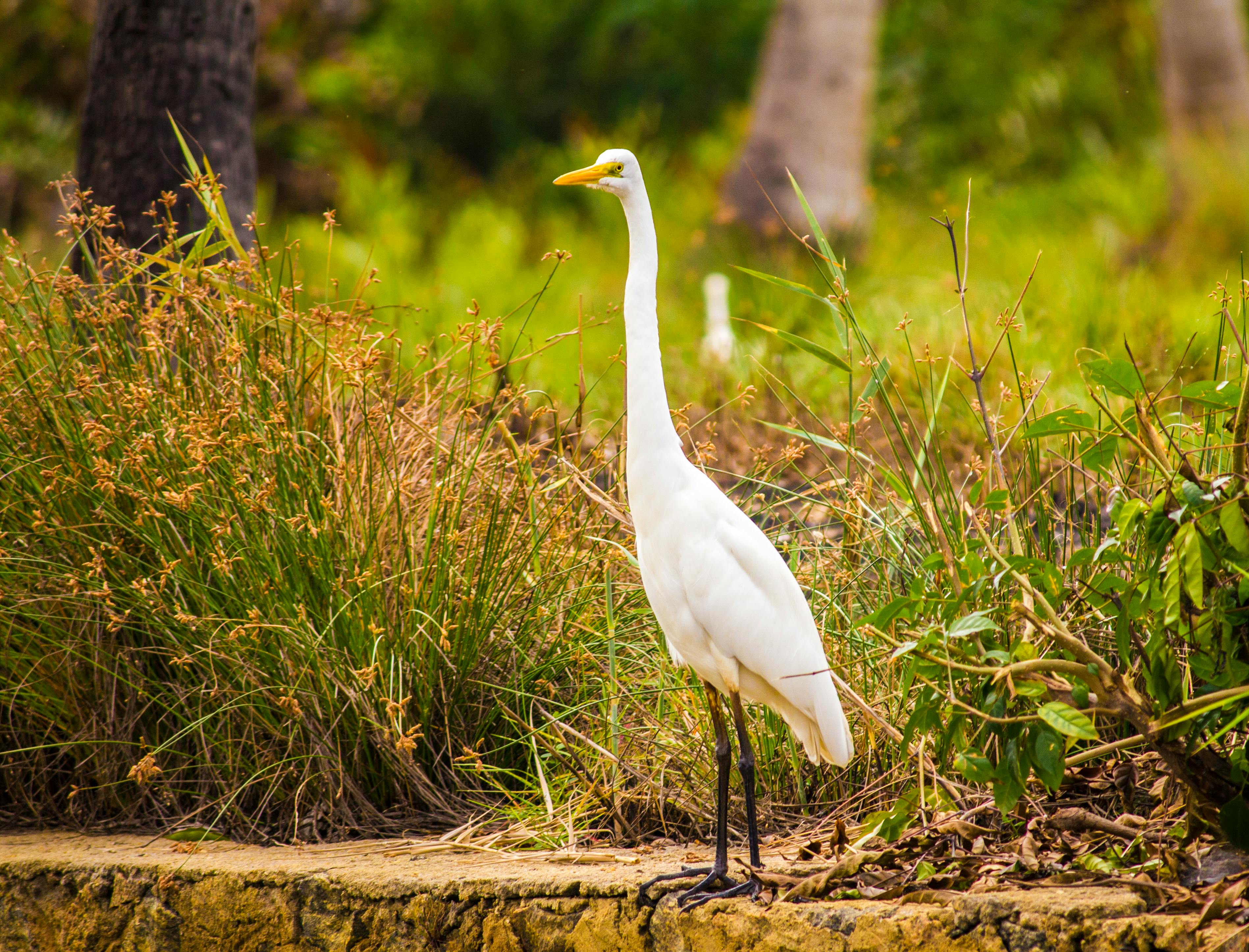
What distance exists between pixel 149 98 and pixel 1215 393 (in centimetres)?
358

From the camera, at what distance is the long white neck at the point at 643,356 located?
7.79 ft

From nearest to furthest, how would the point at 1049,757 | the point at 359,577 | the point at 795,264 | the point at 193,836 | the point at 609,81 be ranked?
the point at 1049,757 < the point at 359,577 < the point at 193,836 < the point at 795,264 < the point at 609,81

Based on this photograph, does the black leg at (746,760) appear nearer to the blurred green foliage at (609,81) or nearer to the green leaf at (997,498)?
the green leaf at (997,498)

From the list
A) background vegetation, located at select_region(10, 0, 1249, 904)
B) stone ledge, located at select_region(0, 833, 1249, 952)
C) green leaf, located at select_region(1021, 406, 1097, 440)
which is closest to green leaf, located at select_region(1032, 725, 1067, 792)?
background vegetation, located at select_region(10, 0, 1249, 904)

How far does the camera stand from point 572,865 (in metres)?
2.52

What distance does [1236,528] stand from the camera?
188 centimetres

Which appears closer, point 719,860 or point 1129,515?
point 1129,515

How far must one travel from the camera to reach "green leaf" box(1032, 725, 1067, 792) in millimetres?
1982

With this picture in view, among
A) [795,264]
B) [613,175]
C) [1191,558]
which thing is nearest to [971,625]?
[1191,558]

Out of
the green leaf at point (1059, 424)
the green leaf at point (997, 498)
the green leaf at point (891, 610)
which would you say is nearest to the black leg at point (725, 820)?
the green leaf at point (891, 610)

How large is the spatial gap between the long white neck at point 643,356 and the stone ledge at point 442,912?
0.91 meters

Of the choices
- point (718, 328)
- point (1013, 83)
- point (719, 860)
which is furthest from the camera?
point (1013, 83)

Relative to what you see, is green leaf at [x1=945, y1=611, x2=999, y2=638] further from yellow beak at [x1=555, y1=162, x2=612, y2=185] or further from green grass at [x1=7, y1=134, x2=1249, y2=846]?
yellow beak at [x1=555, y1=162, x2=612, y2=185]

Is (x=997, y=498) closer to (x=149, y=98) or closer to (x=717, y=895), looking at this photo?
(x=717, y=895)
